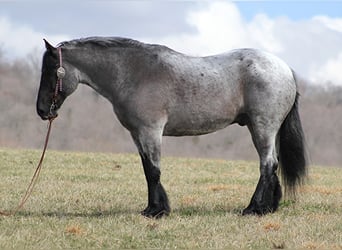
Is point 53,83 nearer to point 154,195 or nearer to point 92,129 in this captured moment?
point 154,195

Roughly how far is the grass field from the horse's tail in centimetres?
31

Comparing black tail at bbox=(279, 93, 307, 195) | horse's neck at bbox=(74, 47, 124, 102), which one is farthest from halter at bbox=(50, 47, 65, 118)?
black tail at bbox=(279, 93, 307, 195)

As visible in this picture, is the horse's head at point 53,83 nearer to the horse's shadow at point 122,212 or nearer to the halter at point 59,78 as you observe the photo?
the halter at point 59,78

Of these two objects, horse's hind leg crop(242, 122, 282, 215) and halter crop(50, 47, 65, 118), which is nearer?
halter crop(50, 47, 65, 118)

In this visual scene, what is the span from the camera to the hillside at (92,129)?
26828 millimetres

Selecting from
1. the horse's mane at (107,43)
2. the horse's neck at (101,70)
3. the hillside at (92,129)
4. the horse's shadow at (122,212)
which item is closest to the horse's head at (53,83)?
the horse's neck at (101,70)

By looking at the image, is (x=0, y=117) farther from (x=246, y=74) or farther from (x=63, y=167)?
(x=246, y=74)

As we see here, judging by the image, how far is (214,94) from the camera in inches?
291

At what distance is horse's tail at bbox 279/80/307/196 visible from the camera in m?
8.05

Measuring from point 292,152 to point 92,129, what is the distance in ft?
70.0

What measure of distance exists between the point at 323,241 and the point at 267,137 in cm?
211

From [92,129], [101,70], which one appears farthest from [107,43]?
[92,129]

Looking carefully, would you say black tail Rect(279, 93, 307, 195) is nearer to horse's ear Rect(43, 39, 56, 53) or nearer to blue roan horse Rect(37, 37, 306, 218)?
blue roan horse Rect(37, 37, 306, 218)

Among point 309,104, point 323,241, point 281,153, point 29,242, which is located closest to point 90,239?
point 29,242
